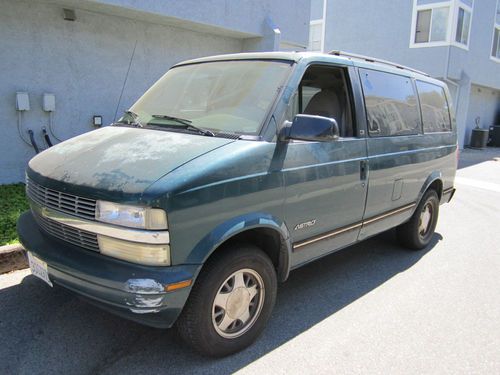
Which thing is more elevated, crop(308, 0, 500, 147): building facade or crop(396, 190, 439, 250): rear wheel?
crop(308, 0, 500, 147): building facade

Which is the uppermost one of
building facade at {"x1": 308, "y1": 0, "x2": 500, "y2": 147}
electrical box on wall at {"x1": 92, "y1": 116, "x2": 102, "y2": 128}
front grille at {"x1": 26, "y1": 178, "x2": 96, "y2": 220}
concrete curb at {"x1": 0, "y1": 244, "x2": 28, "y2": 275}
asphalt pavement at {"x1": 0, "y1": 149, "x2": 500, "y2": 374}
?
building facade at {"x1": 308, "y1": 0, "x2": 500, "y2": 147}

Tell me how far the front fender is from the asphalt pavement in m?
0.63

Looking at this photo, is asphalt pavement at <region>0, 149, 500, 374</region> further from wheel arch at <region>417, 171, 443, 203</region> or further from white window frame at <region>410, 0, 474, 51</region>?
white window frame at <region>410, 0, 474, 51</region>

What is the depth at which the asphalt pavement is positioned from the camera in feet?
9.72

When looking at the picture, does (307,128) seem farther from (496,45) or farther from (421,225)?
(496,45)

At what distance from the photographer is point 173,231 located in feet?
8.25

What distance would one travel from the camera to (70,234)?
2812mm

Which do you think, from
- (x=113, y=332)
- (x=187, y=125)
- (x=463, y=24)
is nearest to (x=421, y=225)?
(x=187, y=125)

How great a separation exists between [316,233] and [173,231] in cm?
144

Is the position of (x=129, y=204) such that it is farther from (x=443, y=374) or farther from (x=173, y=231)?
(x=443, y=374)

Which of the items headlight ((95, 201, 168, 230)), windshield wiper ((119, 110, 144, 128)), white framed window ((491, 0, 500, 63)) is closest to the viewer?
headlight ((95, 201, 168, 230))

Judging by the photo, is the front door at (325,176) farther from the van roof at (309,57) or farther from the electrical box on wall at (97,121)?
the electrical box on wall at (97,121)

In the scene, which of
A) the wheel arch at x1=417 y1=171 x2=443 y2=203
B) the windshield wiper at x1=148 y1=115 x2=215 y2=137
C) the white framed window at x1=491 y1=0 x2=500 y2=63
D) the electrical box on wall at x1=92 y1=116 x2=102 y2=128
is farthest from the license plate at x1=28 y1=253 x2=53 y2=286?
the white framed window at x1=491 y1=0 x2=500 y2=63

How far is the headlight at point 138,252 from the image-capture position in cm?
251
